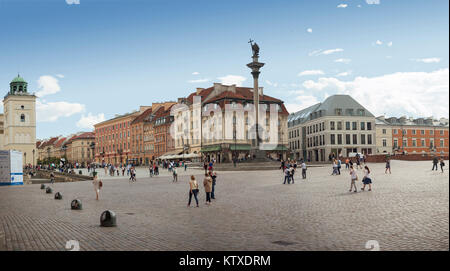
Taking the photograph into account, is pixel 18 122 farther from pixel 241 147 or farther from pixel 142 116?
pixel 142 116

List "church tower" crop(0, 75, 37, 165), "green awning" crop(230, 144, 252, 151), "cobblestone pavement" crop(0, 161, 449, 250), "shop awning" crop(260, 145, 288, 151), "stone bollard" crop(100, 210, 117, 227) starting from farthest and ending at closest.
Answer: "shop awning" crop(260, 145, 288, 151)
"green awning" crop(230, 144, 252, 151)
"stone bollard" crop(100, 210, 117, 227)
"church tower" crop(0, 75, 37, 165)
"cobblestone pavement" crop(0, 161, 449, 250)

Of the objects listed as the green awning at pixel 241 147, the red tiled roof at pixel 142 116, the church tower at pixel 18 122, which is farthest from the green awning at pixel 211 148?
the church tower at pixel 18 122

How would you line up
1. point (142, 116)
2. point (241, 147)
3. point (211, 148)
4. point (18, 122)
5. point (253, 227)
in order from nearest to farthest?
1. point (253, 227)
2. point (18, 122)
3. point (241, 147)
4. point (211, 148)
5. point (142, 116)

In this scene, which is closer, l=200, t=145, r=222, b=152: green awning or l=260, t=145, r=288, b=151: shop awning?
l=200, t=145, r=222, b=152: green awning

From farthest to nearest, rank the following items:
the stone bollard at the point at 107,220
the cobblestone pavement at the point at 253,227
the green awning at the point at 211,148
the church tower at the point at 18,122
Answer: the green awning at the point at 211,148, the stone bollard at the point at 107,220, the church tower at the point at 18,122, the cobblestone pavement at the point at 253,227

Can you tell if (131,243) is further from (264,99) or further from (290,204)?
(264,99)

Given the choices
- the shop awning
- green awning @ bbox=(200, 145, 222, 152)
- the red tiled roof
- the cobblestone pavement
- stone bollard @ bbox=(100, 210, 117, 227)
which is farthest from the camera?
the red tiled roof

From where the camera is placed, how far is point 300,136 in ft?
321

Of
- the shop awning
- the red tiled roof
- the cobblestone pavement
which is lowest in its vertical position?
the cobblestone pavement

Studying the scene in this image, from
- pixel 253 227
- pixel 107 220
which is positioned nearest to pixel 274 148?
pixel 253 227

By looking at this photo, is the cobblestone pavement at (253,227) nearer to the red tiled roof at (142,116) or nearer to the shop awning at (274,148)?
the shop awning at (274,148)

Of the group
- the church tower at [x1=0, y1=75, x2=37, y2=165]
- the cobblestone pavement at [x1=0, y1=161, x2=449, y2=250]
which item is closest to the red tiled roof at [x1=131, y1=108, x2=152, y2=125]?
the church tower at [x1=0, y1=75, x2=37, y2=165]

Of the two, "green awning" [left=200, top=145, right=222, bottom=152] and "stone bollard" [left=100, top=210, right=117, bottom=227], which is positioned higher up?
"green awning" [left=200, top=145, right=222, bottom=152]

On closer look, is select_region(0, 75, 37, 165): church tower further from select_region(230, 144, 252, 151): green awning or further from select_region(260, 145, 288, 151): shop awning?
select_region(260, 145, 288, 151): shop awning
